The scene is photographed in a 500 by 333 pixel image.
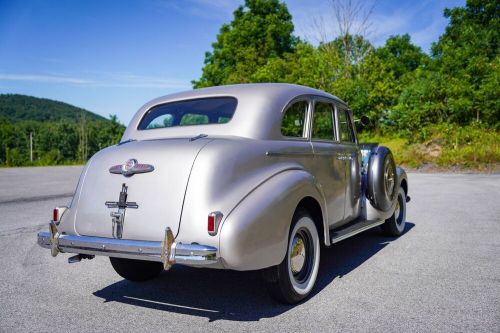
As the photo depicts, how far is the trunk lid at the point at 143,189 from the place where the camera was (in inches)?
132

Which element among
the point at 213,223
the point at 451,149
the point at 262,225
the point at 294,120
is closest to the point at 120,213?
the point at 213,223

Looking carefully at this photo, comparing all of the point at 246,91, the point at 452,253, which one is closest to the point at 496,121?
the point at 452,253

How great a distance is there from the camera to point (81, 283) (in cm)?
446

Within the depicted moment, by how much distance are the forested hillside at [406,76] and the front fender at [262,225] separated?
19769 mm

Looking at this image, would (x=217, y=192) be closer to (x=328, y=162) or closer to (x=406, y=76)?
(x=328, y=162)

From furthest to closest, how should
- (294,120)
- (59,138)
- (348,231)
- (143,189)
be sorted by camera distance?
(59,138) → (348,231) → (294,120) → (143,189)

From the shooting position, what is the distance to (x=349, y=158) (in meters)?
5.23

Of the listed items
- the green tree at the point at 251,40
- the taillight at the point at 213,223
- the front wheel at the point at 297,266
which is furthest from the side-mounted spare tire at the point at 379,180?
the green tree at the point at 251,40

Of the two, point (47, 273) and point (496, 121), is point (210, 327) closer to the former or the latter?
point (47, 273)

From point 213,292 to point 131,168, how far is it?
4.73 feet

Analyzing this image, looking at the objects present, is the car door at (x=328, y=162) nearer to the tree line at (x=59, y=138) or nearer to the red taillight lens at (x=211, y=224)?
the red taillight lens at (x=211, y=224)

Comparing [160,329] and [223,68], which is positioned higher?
[223,68]

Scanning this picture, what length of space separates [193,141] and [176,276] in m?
1.79

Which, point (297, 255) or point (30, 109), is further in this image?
point (30, 109)
